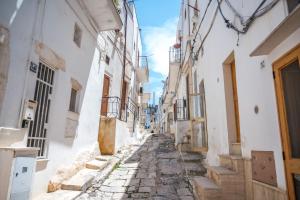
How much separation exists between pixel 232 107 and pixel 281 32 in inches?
116

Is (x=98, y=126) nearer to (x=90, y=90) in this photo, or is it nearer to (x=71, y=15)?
(x=90, y=90)

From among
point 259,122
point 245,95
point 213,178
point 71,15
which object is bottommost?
point 213,178

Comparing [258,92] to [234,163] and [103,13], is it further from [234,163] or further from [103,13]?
[103,13]

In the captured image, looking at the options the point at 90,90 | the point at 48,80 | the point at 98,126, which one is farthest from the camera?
the point at 98,126

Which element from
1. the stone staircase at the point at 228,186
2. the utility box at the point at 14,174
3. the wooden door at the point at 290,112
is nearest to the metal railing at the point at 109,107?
the utility box at the point at 14,174

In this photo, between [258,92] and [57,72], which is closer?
[258,92]

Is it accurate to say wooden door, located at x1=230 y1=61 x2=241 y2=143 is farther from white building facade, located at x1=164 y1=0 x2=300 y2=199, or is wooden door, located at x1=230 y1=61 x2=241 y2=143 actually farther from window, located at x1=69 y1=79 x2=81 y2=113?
window, located at x1=69 y1=79 x2=81 y2=113

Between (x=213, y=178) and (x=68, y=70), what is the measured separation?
454 cm

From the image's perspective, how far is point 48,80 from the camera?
5.25 meters

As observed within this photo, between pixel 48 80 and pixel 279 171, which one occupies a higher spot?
pixel 48 80

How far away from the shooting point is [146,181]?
6.10 m

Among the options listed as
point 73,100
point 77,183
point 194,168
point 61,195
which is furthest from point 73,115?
point 194,168

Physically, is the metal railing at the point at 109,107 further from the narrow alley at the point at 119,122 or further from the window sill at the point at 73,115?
the window sill at the point at 73,115

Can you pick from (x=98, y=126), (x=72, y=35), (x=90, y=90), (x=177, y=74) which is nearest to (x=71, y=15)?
(x=72, y=35)
